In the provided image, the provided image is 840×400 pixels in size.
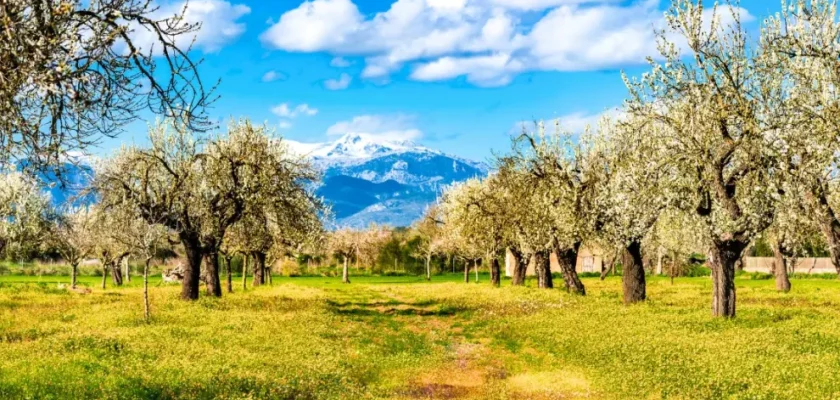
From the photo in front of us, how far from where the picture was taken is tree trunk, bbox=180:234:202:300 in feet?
147

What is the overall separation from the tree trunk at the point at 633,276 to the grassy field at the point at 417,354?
15.5 feet

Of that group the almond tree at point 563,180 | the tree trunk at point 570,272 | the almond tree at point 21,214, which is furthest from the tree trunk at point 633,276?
the almond tree at point 21,214

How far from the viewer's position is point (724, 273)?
31.0 m

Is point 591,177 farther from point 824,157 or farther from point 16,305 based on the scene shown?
point 16,305

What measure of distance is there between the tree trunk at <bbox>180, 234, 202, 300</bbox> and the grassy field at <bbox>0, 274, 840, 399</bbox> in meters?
6.21

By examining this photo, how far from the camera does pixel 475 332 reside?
32.8 meters

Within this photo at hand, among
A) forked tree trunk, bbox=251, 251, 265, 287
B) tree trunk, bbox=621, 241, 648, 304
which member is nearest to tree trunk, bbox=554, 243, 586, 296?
tree trunk, bbox=621, 241, 648, 304

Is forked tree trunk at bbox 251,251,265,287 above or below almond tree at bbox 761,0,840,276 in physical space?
below

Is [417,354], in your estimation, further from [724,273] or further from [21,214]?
[21,214]

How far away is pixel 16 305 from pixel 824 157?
42364 millimetres

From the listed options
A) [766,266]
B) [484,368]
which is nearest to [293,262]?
[766,266]

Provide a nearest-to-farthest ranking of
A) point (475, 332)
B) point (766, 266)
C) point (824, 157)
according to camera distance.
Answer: point (824, 157) < point (475, 332) < point (766, 266)

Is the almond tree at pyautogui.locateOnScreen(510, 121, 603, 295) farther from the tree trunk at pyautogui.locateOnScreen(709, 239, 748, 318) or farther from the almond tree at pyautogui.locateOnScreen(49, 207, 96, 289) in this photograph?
the almond tree at pyautogui.locateOnScreen(49, 207, 96, 289)

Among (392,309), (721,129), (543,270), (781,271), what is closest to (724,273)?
(721,129)
